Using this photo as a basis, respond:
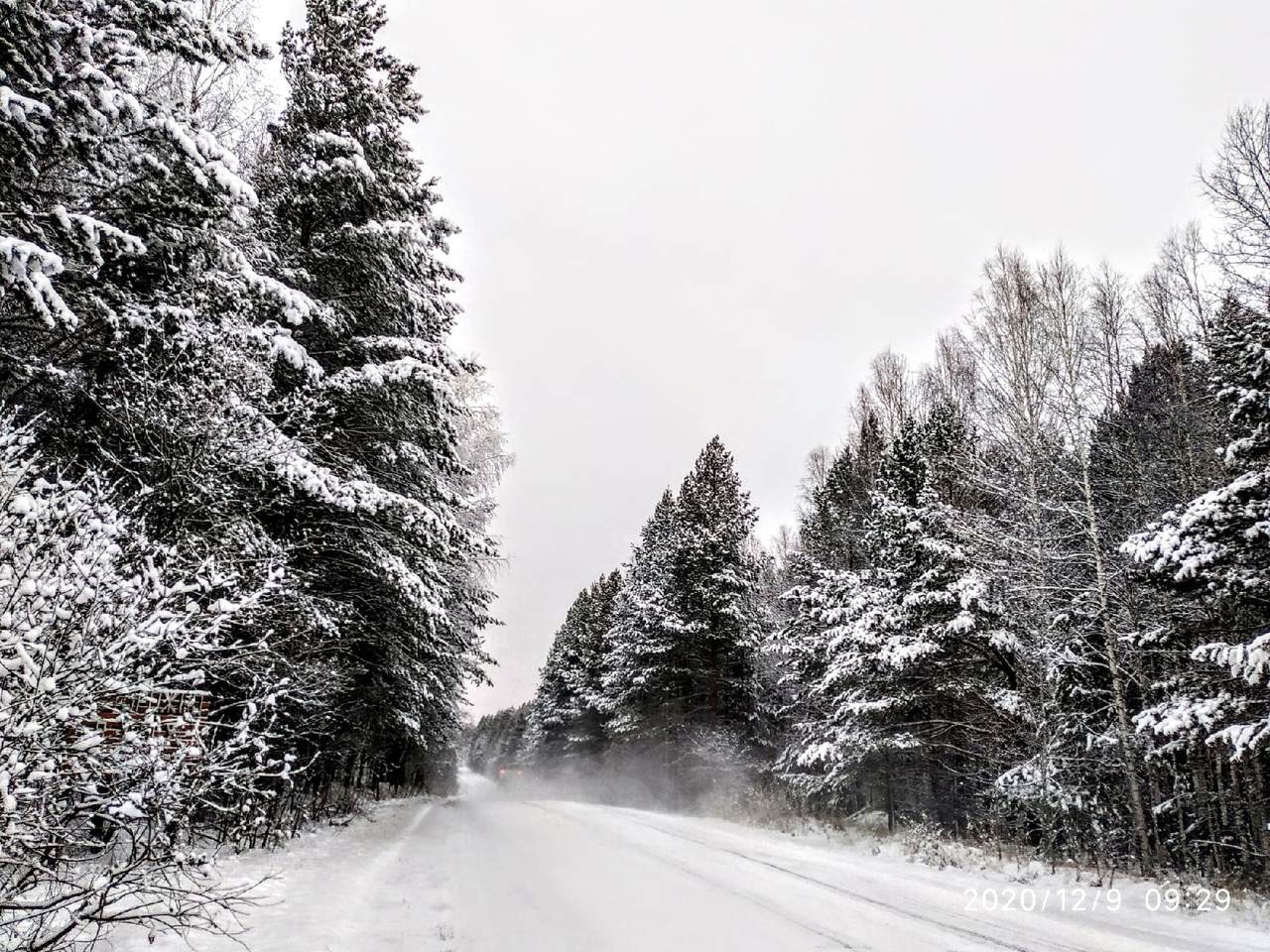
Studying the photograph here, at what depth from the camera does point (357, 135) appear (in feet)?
40.2

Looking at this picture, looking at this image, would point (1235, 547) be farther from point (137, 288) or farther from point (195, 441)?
point (137, 288)

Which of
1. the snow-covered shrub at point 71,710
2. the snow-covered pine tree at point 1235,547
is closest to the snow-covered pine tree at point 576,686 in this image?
the snow-covered pine tree at point 1235,547

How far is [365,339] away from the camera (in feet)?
36.3

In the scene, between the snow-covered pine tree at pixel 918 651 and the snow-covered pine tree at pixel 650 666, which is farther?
the snow-covered pine tree at pixel 650 666

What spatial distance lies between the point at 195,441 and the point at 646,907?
22.3 feet

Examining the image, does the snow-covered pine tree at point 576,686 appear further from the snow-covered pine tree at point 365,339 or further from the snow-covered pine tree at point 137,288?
the snow-covered pine tree at point 137,288

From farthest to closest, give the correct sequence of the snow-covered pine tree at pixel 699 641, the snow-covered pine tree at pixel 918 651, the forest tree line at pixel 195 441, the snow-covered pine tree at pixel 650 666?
the snow-covered pine tree at pixel 650 666 → the snow-covered pine tree at pixel 699 641 → the snow-covered pine tree at pixel 918 651 → the forest tree line at pixel 195 441

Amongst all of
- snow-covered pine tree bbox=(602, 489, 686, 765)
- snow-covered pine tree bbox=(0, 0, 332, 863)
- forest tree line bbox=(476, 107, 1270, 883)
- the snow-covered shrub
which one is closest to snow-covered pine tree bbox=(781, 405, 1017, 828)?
forest tree line bbox=(476, 107, 1270, 883)

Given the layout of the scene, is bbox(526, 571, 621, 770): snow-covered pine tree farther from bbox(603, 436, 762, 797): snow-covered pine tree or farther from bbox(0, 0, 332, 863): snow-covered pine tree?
bbox(0, 0, 332, 863): snow-covered pine tree

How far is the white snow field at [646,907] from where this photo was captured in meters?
5.59

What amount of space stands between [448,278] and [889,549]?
482 inches

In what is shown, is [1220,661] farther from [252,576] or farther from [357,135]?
[357,135]

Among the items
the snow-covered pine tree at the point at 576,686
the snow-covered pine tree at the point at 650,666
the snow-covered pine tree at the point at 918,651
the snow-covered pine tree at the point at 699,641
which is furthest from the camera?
the snow-covered pine tree at the point at 576,686

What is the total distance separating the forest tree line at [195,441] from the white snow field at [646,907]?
1089 millimetres
